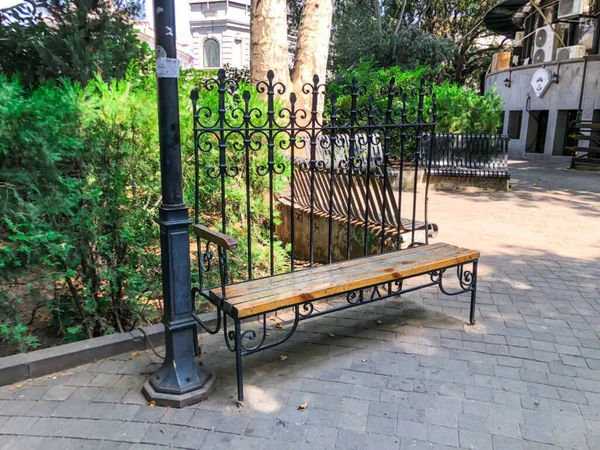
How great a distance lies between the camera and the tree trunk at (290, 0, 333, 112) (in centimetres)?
750

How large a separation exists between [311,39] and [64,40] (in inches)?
171

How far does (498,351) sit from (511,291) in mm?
1366

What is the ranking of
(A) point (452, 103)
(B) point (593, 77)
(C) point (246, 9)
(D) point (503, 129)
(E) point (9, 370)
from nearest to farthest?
(E) point (9, 370), (A) point (452, 103), (B) point (593, 77), (D) point (503, 129), (C) point (246, 9)

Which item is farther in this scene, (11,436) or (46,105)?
(46,105)

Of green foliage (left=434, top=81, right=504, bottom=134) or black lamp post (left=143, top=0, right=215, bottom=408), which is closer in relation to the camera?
black lamp post (left=143, top=0, right=215, bottom=408)

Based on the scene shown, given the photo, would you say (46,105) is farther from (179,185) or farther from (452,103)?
(452,103)

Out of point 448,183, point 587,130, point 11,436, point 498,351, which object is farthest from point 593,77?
point 11,436

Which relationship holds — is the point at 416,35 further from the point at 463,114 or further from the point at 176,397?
the point at 176,397

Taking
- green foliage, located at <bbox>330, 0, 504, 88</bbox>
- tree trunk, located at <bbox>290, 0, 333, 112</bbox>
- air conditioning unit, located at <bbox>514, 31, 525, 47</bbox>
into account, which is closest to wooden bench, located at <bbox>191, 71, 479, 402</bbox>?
tree trunk, located at <bbox>290, 0, 333, 112</bbox>

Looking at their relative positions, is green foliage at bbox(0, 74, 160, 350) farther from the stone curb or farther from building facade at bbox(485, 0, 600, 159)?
building facade at bbox(485, 0, 600, 159)

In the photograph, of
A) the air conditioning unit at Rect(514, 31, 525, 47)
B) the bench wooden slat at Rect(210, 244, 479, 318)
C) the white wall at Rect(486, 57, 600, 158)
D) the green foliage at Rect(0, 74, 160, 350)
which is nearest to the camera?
the bench wooden slat at Rect(210, 244, 479, 318)

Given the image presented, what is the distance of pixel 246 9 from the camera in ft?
151

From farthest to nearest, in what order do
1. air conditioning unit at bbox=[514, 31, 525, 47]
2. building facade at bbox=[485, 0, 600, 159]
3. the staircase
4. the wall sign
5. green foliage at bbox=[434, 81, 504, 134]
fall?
air conditioning unit at bbox=[514, 31, 525, 47], the wall sign, building facade at bbox=[485, 0, 600, 159], the staircase, green foliage at bbox=[434, 81, 504, 134]

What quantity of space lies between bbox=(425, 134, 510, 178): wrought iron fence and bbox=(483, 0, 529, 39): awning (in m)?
12.7
